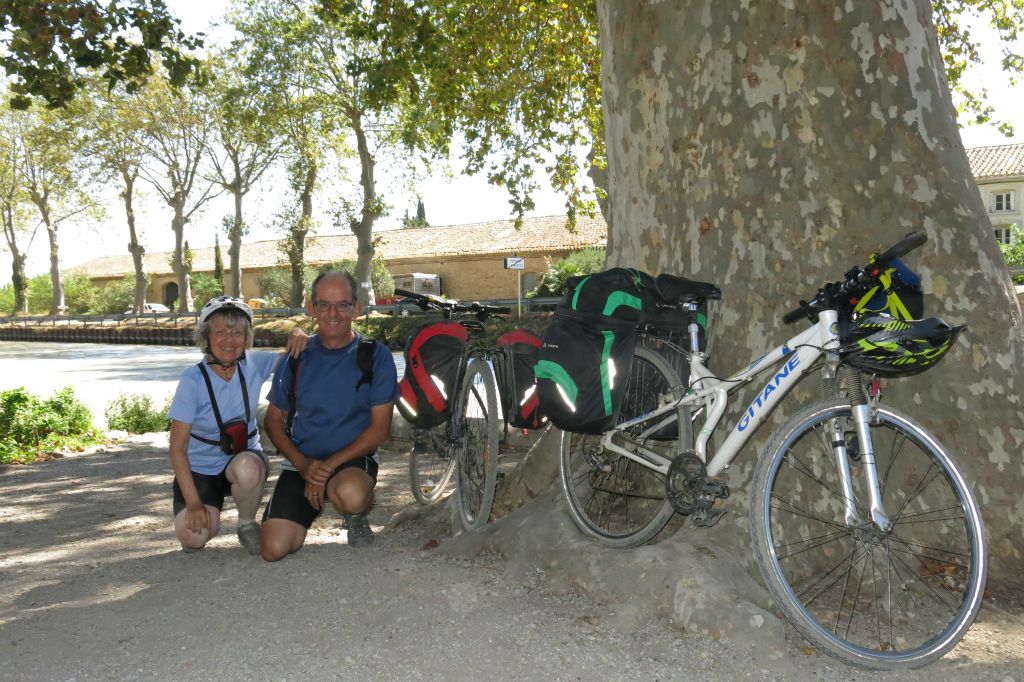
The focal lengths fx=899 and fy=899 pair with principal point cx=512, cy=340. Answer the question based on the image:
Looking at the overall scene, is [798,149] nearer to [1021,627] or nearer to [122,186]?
[1021,627]

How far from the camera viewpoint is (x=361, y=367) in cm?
467

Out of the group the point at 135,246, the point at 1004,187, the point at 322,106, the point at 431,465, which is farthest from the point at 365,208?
the point at 1004,187

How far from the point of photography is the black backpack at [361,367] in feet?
15.3

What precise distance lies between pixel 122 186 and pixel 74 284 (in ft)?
67.4

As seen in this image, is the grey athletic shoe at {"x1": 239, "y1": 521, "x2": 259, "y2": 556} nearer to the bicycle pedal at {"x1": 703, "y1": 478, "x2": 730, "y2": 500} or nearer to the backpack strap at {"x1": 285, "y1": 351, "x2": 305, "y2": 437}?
the backpack strap at {"x1": 285, "y1": 351, "x2": 305, "y2": 437}

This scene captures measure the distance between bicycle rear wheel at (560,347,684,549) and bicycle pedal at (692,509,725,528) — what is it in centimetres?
22

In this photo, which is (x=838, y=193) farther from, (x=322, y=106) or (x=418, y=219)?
(x=418, y=219)

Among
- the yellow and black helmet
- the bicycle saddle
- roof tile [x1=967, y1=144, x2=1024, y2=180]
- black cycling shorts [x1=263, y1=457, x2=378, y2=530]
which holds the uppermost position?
roof tile [x1=967, y1=144, x2=1024, y2=180]

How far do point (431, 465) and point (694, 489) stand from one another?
268cm

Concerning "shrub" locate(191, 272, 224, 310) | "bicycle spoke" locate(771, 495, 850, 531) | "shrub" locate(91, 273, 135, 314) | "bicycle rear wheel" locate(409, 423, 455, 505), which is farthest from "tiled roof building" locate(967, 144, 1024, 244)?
"bicycle spoke" locate(771, 495, 850, 531)

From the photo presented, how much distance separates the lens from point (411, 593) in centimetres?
385

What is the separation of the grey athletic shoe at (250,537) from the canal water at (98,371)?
6.56 m

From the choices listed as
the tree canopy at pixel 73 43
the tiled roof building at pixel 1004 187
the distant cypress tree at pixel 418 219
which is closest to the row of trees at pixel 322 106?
the tree canopy at pixel 73 43

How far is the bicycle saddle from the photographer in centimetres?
369
